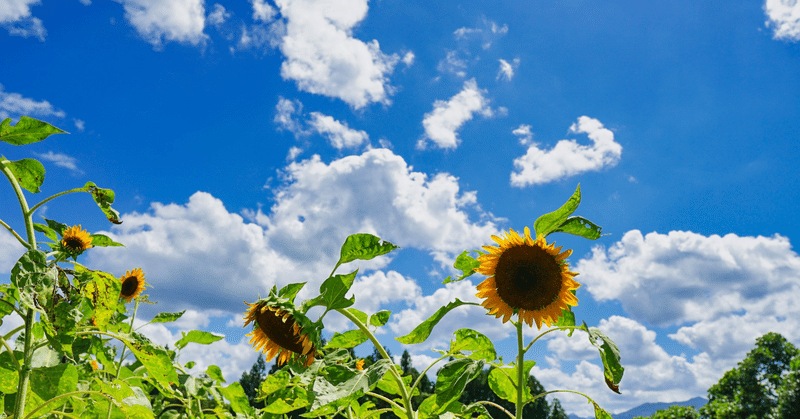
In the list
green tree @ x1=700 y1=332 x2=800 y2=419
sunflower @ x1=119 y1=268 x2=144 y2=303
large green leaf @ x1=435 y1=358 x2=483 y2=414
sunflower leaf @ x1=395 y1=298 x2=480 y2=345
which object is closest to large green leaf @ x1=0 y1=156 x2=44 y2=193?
sunflower leaf @ x1=395 y1=298 x2=480 y2=345

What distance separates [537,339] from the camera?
171cm

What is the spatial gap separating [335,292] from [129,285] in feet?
14.1

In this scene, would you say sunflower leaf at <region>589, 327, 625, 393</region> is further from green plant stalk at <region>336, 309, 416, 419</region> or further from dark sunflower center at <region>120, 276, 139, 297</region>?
dark sunflower center at <region>120, 276, 139, 297</region>

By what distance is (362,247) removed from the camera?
4.76 feet

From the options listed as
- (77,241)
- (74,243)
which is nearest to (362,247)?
(74,243)

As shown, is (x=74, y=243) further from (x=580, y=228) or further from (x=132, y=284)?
(x=580, y=228)

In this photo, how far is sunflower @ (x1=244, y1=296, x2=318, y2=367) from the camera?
1.33 metres

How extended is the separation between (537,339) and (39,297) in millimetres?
1742

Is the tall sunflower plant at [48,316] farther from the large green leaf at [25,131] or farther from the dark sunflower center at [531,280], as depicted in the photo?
the dark sunflower center at [531,280]

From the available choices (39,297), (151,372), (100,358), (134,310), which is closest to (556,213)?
(151,372)

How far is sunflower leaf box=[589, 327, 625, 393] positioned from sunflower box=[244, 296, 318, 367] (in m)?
0.91

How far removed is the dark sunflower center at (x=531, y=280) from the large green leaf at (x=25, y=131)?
70.2 inches

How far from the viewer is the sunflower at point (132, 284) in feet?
15.1

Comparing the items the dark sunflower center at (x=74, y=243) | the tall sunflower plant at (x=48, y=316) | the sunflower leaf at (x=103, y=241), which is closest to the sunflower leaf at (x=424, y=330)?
the tall sunflower plant at (x=48, y=316)
